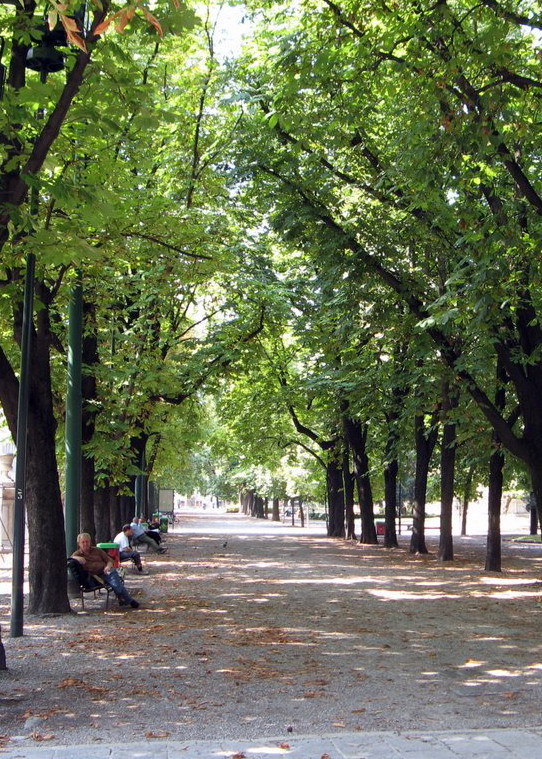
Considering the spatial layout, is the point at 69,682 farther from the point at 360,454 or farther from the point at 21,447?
the point at 360,454

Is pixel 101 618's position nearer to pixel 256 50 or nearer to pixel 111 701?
pixel 111 701

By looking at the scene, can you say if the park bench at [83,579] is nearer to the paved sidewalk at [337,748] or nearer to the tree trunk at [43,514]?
the tree trunk at [43,514]

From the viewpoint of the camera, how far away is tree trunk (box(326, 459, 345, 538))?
39.2m

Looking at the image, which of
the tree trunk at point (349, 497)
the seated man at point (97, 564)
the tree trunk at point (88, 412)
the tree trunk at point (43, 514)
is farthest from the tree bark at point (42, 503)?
the tree trunk at point (349, 497)

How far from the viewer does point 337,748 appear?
5.72 metres

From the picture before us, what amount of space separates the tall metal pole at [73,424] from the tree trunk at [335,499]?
25373 millimetres

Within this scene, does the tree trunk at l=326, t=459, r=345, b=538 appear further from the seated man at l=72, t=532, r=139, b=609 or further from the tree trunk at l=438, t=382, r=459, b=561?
the seated man at l=72, t=532, r=139, b=609

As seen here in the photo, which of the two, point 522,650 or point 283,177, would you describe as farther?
point 283,177

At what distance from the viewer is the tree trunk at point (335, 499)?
3925 cm

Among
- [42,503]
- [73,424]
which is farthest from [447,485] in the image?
[42,503]

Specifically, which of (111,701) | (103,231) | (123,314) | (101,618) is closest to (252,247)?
(123,314)

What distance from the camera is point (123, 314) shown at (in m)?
18.5

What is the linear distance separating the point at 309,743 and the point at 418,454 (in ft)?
72.4

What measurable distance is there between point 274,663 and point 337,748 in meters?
3.33
